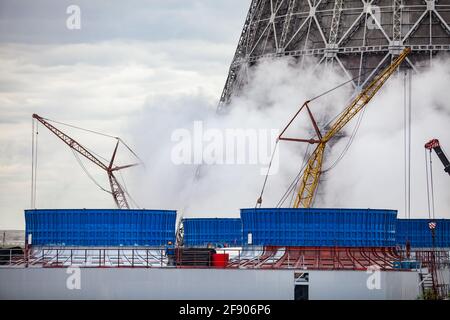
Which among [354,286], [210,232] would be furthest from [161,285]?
[210,232]

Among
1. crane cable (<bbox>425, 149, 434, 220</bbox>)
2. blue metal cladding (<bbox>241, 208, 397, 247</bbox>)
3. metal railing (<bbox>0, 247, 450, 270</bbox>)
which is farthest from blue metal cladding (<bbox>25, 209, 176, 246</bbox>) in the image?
crane cable (<bbox>425, 149, 434, 220</bbox>)

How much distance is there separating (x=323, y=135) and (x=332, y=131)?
1.63m

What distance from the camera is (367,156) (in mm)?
116438

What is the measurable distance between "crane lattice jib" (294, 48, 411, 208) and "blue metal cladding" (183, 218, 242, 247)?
6575 mm

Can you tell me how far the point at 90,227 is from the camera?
95.0 meters

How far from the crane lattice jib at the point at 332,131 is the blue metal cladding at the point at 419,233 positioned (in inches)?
441

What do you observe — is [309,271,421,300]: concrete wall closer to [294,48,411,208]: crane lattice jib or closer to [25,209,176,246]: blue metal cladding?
[25,209,176,246]: blue metal cladding

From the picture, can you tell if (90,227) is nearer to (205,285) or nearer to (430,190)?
(205,285)

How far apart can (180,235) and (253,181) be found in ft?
27.5

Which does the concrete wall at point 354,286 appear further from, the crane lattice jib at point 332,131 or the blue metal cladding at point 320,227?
the crane lattice jib at point 332,131

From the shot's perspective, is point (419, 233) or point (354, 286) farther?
point (419, 233)

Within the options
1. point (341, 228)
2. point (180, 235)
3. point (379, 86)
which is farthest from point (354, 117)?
point (341, 228)

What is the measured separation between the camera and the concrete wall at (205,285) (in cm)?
8500

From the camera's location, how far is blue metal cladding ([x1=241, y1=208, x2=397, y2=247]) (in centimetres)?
9031
